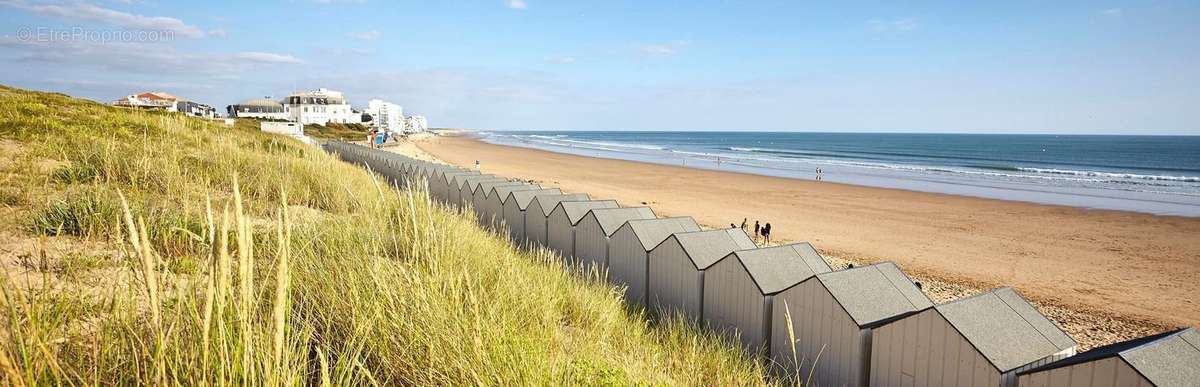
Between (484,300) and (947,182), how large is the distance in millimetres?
42335

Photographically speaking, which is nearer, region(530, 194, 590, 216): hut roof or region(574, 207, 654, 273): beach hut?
region(574, 207, 654, 273): beach hut

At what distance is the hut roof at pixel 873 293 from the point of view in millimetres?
5609

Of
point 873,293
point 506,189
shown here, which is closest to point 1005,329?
point 873,293

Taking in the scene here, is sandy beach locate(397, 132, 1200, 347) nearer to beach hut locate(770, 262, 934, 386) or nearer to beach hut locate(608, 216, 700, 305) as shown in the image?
beach hut locate(770, 262, 934, 386)

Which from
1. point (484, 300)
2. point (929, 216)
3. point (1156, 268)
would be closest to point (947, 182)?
point (929, 216)

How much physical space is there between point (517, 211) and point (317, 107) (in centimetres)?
10580

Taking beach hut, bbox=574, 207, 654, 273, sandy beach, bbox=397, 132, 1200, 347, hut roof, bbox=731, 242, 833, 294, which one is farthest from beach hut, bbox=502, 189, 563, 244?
sandy beach, bbox=397, 132, 1200, 347

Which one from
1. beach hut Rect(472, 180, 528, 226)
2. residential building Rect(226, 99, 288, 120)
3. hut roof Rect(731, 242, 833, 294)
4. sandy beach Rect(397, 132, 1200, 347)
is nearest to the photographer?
hut roof Rect(731, 242, 833, 294)

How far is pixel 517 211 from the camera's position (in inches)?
441

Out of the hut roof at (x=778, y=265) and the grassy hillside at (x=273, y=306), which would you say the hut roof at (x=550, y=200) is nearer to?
the grassy hillside at (x=273, y=306)

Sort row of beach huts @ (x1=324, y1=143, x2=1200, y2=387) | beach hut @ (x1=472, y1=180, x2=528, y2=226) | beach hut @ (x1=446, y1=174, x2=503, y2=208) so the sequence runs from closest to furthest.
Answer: row of beach huts @ (x1=324, y1=143, x2=1200, y2=387) → beach hut @ (x1=472, y1=180, x2=528, y2=226) → beach hut @ (x1=446, y1=174, x2=503, y2=208)

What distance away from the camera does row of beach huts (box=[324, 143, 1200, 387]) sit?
419 centimetres

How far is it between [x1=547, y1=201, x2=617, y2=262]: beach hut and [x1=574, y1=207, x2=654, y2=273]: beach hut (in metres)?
0.15

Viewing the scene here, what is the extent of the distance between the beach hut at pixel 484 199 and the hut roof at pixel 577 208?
2.67 m
